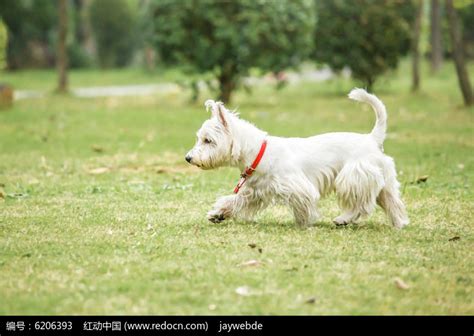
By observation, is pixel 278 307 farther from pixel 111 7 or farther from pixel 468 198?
pixel 111 7

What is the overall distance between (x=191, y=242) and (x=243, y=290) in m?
1.48

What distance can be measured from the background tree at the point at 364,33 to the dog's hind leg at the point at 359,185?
17569 mm

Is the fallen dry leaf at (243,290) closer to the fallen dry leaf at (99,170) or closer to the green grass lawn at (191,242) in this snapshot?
the green grass lawn at (191,242)

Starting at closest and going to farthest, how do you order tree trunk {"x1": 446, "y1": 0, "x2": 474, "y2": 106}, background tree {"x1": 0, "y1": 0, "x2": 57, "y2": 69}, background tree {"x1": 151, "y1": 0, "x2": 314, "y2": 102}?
tree trunk {"x1": 446, "y1": 0, "x2": 474, "y2": 106}
background tree {"x1": 151, "y1": 0, "x2": 314, "y2": 102}
background tree {"x1": 0, "y1": 0, "x2": 57, "y2": 69}

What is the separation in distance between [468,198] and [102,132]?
8.69 meters

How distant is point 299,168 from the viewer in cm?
759

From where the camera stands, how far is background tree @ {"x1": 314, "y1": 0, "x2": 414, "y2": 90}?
2466 cm

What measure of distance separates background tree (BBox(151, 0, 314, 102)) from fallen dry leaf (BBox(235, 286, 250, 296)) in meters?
15.4

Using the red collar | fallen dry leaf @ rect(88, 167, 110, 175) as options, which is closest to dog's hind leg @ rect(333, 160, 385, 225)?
the red collar

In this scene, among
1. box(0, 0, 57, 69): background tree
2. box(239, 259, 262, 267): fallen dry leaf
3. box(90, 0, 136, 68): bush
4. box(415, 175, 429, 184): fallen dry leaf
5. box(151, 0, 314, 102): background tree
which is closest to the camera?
box(239, 259, 262, 267): fallen dry leaf

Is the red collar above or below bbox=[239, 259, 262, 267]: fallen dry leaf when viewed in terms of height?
above

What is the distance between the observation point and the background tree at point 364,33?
80.9 feet

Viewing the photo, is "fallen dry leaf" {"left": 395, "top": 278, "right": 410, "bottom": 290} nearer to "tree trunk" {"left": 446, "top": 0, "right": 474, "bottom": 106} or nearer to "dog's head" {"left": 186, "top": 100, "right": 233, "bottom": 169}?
"dog's head" {"left": 186, "top": 100, "right": 233, "bottom": 169}
